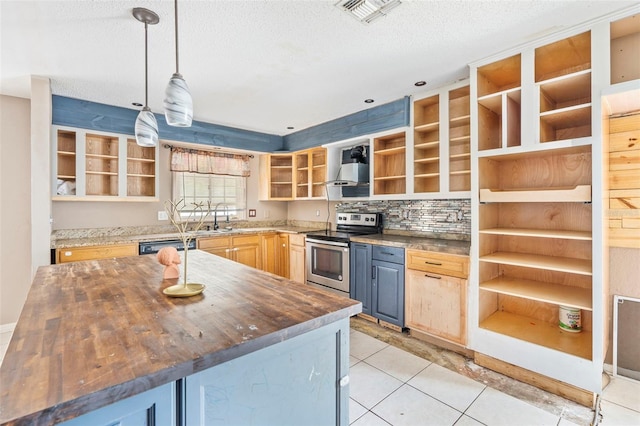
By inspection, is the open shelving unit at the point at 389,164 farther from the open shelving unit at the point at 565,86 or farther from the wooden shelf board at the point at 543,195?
the open shelving unit at the point at 565,86

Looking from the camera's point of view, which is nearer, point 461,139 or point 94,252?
point 461,139

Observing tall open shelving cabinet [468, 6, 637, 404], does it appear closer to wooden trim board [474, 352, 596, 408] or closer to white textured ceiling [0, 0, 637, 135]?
wooden trim board [474, 352, 596, 408]

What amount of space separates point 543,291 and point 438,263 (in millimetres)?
758

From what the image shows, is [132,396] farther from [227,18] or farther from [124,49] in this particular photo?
[124,49]

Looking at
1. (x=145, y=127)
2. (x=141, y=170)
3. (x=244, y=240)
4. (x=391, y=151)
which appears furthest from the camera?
(x=244, y=240)

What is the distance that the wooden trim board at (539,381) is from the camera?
193 cm

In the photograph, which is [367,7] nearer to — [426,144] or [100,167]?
[426,144]

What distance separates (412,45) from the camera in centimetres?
219

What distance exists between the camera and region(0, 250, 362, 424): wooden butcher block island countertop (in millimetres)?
713

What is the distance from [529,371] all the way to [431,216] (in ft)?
5.30

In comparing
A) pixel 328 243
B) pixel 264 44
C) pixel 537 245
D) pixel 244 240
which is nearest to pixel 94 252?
pixel 244 240

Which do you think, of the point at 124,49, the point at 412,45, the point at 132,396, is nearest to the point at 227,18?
the point at 124,49

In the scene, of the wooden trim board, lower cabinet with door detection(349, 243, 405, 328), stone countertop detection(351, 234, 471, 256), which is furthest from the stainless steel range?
the wooden trim board

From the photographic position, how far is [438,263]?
8.81 feet
